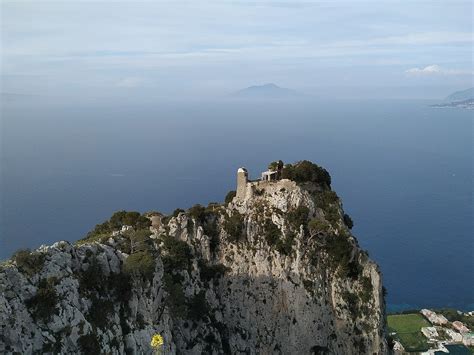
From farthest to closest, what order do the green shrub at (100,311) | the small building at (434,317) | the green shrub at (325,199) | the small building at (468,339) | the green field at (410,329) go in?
the small building at (434,317)
the small building at (468,339)
the green field at (410,329)
the green shrub at (325,199)
the green shrub at (100,311)

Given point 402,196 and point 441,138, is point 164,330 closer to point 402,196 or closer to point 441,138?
point 402,196

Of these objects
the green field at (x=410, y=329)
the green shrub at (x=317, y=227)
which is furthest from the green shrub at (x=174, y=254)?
the green field at (x=410, y=329)

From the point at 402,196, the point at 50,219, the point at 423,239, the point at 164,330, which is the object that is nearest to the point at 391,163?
the point at 402,196

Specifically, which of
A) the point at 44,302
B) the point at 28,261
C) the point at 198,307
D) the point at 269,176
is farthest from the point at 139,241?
the point at 269,176

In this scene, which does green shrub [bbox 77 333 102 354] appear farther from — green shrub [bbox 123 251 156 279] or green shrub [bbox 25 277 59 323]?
green shrub [bbox 123 251 156 279]

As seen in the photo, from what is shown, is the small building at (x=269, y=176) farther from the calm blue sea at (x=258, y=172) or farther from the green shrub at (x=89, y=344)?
the calm blue sea at (x=258, y=172)

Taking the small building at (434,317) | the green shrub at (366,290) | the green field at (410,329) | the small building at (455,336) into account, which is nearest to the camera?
the green shrub at (366,290)

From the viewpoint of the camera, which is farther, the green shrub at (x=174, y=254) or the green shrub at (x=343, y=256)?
the green shrub at (x=343, y=256)
